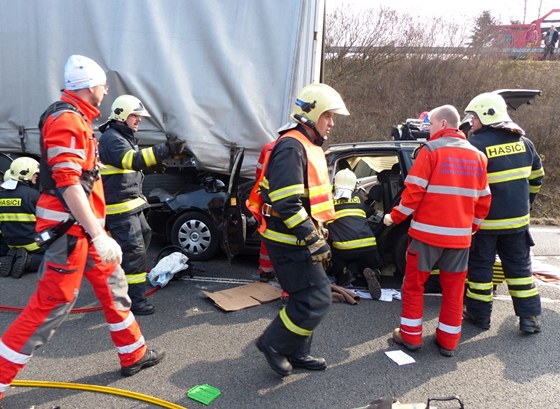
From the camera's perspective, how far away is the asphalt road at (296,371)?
2.87 meters

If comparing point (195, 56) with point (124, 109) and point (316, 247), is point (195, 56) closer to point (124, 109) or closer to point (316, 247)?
point (124, 109)

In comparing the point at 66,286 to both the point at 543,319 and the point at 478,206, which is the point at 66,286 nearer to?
the point at 478,206

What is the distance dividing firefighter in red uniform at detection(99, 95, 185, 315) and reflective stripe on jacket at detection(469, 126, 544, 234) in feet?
8.55

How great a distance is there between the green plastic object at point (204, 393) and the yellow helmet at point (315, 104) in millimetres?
1802

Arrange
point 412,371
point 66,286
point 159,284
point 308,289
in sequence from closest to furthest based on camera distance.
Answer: point 66,286
point 308,289
point 412,371
point 159,284

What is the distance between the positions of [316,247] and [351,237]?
187 centimetres

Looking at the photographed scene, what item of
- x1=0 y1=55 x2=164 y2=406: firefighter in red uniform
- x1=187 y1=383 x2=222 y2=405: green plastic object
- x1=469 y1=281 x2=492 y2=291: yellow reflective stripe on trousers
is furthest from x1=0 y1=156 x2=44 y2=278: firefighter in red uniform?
x1=469 y1=281 x2=492 y2=291: yellow reflective stripe on trousers

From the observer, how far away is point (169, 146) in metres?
3.54

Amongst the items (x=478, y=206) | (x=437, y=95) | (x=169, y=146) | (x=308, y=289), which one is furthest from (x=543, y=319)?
(x=437, y=95)

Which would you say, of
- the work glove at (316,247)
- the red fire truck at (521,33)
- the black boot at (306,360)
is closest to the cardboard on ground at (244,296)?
the black boot at (306,360)

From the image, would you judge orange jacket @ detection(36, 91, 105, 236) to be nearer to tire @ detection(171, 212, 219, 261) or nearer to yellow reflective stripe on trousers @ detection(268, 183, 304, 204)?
yellow reflective stripe on trousers @ detection(268, 183, 304, 204)

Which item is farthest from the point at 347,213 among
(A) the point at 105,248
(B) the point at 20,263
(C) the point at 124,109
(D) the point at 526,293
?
(B) the point at 20,263

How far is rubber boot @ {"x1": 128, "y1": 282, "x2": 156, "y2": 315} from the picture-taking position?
4086 mm

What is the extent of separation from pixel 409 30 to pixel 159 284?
14217 millimetres
